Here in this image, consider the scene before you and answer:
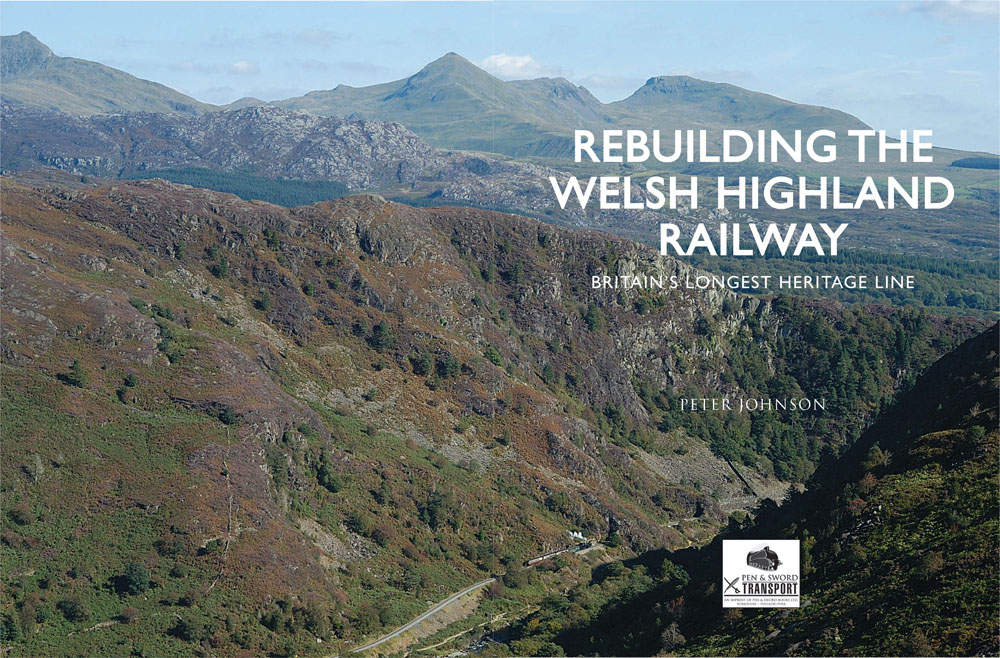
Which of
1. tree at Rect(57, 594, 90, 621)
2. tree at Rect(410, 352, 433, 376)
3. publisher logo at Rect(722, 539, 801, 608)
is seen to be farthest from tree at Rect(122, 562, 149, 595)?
tree at Rect(410, 352, 433, 376)

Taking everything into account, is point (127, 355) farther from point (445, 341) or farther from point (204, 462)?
point (445, 341)

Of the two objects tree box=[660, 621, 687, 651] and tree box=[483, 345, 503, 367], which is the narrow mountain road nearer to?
tree box=[660, 621, 687, 651]

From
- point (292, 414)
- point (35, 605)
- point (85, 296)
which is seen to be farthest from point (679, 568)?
point (85, 296)

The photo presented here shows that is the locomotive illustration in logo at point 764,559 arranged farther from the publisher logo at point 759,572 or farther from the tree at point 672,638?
the tree at point 672,638

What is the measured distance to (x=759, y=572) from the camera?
68312 mm

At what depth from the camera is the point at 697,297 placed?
605 ft

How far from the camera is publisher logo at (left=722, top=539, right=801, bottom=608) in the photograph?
66938 mm

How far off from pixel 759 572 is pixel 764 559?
3.18ft

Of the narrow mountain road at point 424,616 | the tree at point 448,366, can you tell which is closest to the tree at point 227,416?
the narrow mountain road at point 424,616

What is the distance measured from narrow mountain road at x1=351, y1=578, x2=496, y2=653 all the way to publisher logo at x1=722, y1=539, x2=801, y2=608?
33.3 meters

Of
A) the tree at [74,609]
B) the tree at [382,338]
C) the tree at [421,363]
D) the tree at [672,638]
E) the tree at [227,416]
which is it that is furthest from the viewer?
the tree at [382,338]

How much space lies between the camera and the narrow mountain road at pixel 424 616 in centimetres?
8675

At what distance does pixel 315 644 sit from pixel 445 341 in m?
67.1

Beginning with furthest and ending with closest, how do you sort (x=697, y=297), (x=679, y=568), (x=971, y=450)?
(x=697, y=297) < (x=679, y=568) < (x=971, y=450)
